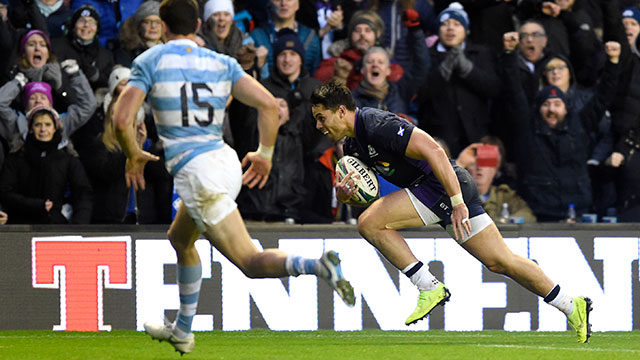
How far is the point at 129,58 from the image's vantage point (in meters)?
12.4

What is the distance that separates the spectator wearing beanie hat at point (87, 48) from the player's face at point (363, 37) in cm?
269

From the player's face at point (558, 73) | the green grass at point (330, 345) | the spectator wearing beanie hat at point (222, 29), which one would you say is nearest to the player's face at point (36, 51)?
the spectator wearing beanie hat at point (222, 29)

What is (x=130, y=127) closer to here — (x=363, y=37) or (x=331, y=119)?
(x=331, y=119)

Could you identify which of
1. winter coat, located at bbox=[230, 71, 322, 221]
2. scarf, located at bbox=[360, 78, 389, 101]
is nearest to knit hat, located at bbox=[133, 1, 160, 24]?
winter coat, located at bbox=[230, 71, 322, 221]

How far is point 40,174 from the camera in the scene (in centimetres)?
1134

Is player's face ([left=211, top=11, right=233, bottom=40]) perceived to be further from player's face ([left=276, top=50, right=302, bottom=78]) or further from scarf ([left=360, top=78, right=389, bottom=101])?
scarf ([left=360, top=78, right=389, bottom=101])

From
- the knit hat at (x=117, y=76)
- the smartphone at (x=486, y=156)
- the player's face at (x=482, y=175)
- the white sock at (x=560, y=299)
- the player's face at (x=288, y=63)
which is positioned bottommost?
the white sock at (x=560, y=299)

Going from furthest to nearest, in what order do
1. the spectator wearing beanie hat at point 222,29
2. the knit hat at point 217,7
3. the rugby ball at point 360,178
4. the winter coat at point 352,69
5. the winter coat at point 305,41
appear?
the winter coat at point 305,41
the winter coat at point 352,69
the knit hat at point 217,7
the spectator wearing beanie hat at point 222,29
the rugby ball at point 360,178

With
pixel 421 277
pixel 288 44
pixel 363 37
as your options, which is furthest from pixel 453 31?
pixel 421 277

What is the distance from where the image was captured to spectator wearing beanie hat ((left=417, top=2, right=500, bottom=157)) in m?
12.7

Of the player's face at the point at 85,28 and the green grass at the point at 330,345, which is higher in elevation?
the player's face at the point at 85,28

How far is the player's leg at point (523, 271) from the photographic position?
8.86 metres

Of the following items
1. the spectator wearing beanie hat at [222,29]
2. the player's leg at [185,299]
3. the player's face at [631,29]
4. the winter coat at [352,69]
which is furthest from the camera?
the player's face at [631,29]

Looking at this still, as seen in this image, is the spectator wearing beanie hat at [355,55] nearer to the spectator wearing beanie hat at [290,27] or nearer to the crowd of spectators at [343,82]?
the crowd of spectators at [343,82]
